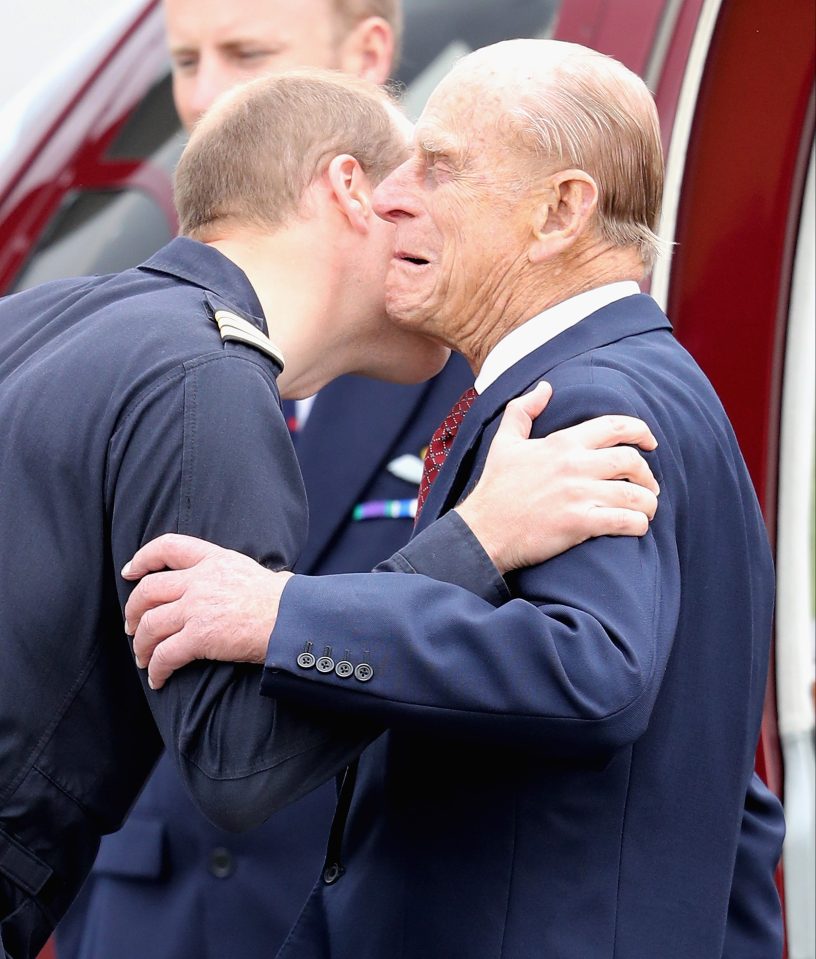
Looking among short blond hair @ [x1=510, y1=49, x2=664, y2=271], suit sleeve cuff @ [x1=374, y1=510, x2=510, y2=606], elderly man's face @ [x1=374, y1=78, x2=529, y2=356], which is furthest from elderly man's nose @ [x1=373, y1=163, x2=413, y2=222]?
suit sleeve cuff @ [x1=374, y1=510, x2=510, y2=606]

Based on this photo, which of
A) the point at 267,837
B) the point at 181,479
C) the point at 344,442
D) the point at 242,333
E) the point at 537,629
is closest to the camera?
the point at 537,629

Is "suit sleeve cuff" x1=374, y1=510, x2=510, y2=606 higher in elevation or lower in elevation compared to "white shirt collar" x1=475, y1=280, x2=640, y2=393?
lower

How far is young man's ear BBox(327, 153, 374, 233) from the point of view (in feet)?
6.55

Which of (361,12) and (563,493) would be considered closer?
(563,493)

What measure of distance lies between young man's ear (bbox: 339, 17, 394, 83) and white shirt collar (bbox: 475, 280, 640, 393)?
47.4 inches

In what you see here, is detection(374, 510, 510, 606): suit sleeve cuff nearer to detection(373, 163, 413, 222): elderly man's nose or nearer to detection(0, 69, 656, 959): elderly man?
detection(0, 69, 656, 959): elderly man

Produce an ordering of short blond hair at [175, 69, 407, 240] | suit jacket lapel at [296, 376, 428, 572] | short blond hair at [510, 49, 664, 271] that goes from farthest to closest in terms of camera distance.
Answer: suit jacket lapel at [296, 376, 428, 572] → short blond hair at [175, 69, 407, 240] → short blond hair at [510, 49, 664, 271]

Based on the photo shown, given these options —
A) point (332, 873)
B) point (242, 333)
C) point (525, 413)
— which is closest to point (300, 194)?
point (242, 333)

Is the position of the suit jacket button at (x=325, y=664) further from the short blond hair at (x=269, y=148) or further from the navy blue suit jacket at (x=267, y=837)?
the navy blue suit jacket at (x=267, y=837)

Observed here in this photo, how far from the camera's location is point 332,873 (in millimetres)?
1891

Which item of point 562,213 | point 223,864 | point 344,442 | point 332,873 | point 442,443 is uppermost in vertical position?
point 562,213

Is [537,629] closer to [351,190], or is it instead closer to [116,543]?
[116,543]

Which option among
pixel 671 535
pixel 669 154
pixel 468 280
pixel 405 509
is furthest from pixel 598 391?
pixel 669 154

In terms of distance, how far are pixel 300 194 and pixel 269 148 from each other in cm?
7
